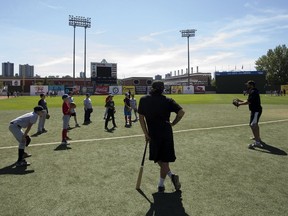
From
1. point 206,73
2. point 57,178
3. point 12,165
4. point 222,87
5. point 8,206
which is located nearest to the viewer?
point 8,206

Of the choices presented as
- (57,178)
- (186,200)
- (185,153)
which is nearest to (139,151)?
(185,153)

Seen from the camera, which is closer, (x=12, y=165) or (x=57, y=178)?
(x=57, y=178)

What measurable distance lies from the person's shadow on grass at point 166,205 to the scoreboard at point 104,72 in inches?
3182

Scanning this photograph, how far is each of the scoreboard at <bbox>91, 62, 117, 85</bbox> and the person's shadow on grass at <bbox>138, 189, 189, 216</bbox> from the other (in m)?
80.8

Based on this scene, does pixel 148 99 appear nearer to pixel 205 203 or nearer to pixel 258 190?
pixel 205 203

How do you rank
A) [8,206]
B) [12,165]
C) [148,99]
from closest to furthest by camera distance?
1. [8,206]
2. [148,99]
3. [12,165]

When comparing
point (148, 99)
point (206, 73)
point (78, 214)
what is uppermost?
point (206, 73)

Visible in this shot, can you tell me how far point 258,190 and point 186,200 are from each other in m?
1.68

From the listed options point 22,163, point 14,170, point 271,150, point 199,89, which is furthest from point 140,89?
point 14,170

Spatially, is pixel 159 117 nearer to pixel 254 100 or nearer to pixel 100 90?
pixel 254 100

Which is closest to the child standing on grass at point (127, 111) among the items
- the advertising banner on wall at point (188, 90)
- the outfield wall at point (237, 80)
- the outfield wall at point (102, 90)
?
the outfield wall at point (102, 90)

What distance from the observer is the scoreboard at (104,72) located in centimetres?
8481

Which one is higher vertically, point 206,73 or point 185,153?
point 206,73

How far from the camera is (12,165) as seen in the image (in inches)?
324
